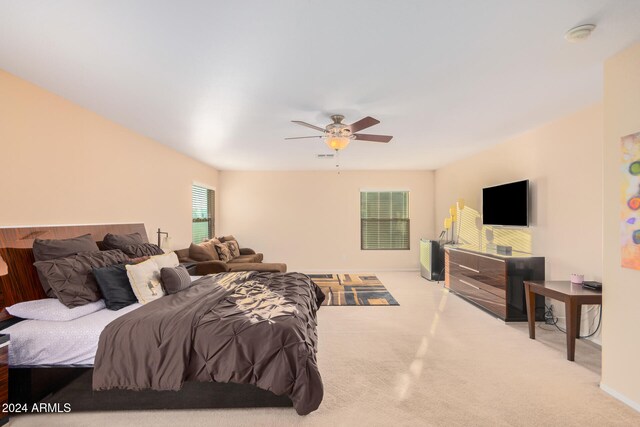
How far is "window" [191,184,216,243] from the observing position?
6578 millimetres

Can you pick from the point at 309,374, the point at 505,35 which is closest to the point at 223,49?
the point at 505,35

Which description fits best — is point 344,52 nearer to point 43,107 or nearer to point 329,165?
point 43,107

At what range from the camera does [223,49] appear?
2.22m

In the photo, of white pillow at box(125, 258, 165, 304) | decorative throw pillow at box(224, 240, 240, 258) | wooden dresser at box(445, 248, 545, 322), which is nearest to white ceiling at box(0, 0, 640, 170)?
white pillow at box(125, 258, 165, 304)

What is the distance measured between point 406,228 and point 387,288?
7.88 feet

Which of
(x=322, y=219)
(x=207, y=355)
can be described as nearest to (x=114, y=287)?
(x=207, y=355)

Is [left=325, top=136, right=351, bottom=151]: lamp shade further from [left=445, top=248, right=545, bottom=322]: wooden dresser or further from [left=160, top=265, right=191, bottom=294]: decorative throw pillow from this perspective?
[left=445, top=248, right=545, bottom=322]: wooden dresser

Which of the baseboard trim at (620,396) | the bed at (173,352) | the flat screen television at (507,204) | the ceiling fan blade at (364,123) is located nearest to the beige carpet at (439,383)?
the baseboard trim at (620,396)

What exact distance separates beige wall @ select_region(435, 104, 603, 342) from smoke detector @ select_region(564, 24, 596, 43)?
1.75 m

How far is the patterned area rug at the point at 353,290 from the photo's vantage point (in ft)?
17.1

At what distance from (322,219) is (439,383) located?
5577mm

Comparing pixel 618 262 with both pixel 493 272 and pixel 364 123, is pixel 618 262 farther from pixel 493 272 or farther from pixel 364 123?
pixel 364 123

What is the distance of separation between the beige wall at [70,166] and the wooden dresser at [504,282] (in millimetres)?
4839

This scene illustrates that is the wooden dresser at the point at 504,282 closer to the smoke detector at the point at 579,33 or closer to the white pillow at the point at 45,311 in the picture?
the smoke detector at the point at 579,33
